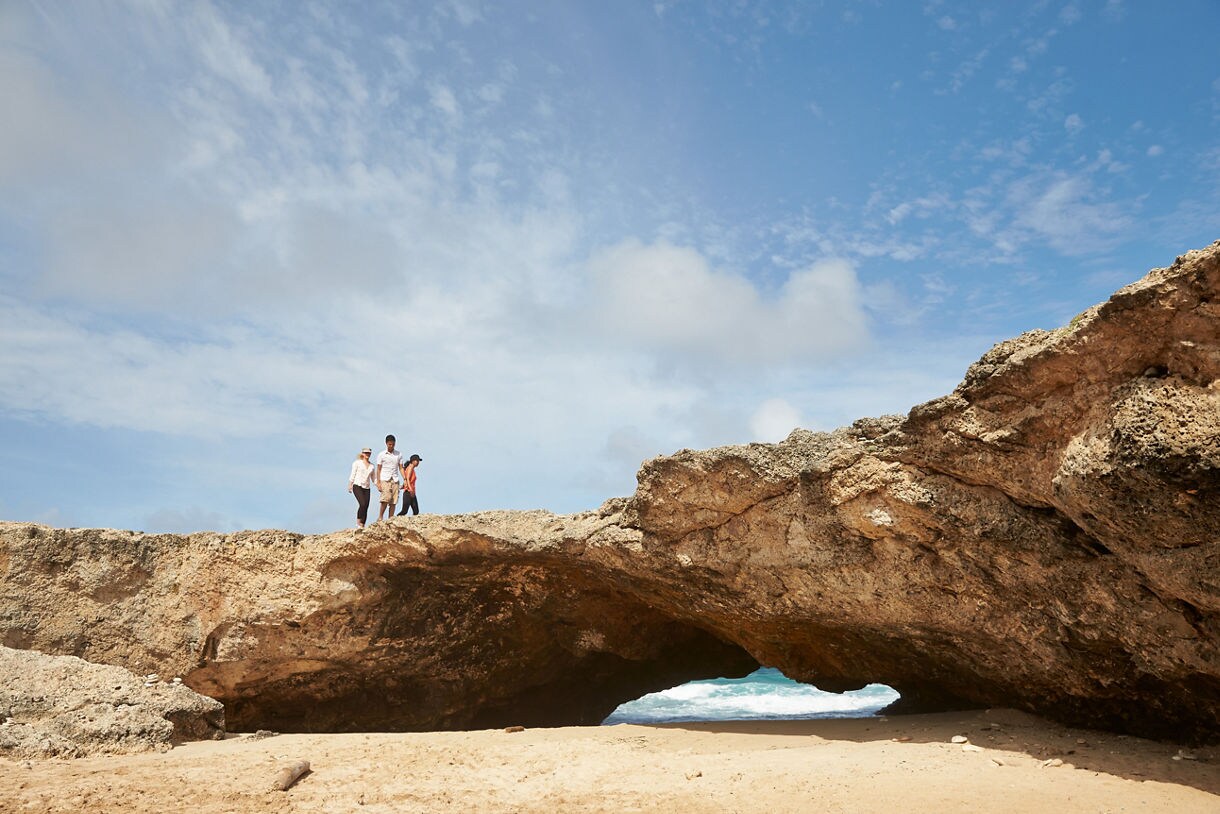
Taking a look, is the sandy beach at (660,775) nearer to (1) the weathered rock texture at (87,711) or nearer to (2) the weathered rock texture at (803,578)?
(1) the weathered rock texture at (87,711)

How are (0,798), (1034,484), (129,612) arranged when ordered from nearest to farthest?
(0,798) → (1034,484) → (129,612)

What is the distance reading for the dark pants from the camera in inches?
430

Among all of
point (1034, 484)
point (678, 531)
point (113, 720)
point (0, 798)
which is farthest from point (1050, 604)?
point (113, 720)

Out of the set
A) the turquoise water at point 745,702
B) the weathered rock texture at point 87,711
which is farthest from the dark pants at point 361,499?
the turquoise water at point 745,702

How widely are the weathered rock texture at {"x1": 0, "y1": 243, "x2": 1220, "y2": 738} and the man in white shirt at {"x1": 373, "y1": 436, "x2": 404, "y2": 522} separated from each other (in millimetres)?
1407

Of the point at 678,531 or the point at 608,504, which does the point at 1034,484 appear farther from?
the point at 608,504

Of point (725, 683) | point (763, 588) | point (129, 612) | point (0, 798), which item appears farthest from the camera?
point (725, 683)

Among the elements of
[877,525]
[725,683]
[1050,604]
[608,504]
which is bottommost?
[725,683]

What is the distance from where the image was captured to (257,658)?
33.0 ft

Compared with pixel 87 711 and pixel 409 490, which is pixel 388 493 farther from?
pixel 87 711

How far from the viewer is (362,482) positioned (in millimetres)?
11078

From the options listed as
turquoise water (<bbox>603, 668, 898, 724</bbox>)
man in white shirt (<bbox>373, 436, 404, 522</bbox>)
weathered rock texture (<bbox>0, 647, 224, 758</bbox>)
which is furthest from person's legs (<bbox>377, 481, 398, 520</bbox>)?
turquoise water (<bbox>603, 668, 898, 724</bbox>)

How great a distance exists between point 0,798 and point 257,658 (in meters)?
4.96

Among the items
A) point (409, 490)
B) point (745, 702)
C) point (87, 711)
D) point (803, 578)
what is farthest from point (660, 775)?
point (745, 702)
